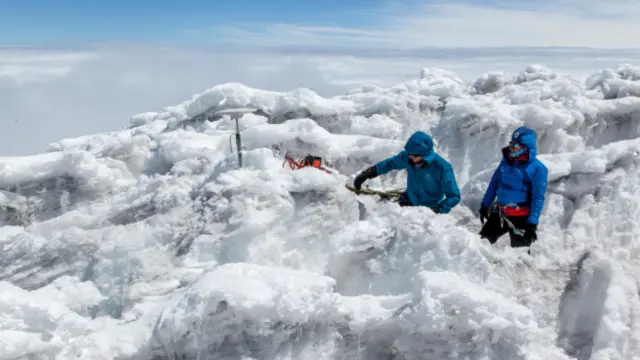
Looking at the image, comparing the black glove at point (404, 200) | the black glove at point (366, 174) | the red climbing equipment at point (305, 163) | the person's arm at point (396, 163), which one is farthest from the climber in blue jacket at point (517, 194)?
the red climbing equipment at point (305, 163)

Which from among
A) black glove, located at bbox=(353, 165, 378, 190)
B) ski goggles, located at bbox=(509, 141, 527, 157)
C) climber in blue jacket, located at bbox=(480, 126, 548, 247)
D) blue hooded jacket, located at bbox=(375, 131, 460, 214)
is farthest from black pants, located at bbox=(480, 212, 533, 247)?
black glove, located at bbox=(353, 165, 378, 190)

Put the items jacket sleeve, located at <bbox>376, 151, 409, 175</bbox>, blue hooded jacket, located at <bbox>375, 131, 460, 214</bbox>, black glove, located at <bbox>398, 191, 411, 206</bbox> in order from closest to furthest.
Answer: blue hooded jacket, located at <bbox>375, 131, 460, 214</bbox>, jacket sleeve, located at <bbox>376, 151, 409, 175</bbox>, black glove, located at <bbox>398, 191, 411, 206</bbox>

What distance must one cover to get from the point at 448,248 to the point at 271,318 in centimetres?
161

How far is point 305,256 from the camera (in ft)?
18.0

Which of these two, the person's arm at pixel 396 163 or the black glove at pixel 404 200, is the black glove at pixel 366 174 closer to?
the person's arm at pixel 396 163

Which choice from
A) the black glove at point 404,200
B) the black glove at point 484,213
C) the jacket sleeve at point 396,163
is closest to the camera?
the black glove at point 484,213

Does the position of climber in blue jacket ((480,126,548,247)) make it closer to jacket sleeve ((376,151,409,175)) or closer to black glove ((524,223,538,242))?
black glove ((524,223,538,242))

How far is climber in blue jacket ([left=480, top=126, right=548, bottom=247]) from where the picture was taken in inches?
203

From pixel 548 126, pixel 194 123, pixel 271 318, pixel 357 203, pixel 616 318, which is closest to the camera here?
pixel 271 318

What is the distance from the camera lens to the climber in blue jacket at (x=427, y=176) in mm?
5312

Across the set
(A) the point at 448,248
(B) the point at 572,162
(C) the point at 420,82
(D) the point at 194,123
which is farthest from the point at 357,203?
(C) the point at 420,82

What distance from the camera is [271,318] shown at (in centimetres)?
338

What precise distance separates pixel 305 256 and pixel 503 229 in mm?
2024

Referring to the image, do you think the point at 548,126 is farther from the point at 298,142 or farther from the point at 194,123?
the point at 194,123
